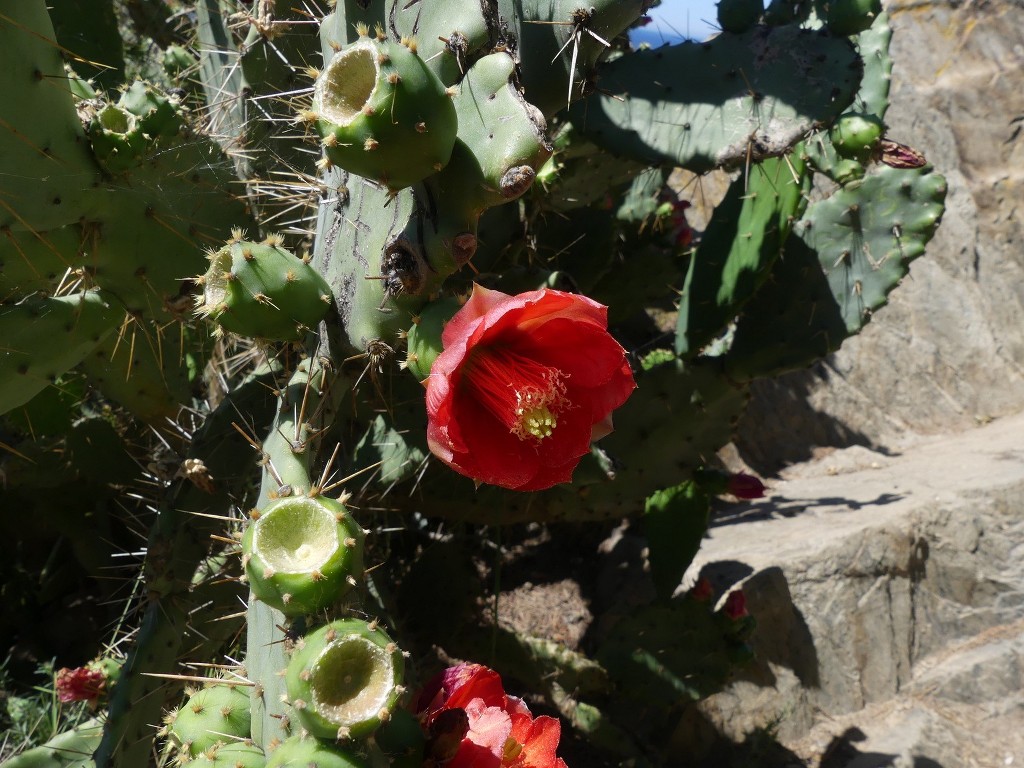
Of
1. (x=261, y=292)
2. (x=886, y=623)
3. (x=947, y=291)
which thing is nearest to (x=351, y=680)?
(x=261, y=292)

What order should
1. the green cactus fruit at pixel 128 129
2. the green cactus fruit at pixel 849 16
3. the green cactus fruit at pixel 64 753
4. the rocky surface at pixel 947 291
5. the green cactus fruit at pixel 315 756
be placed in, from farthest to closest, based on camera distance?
the rocky surface at pixel 947 291 → the green cactus fruit at pixel 849 16 → the green cactus fruit at pixel 64 753 → the green cactus fruit at pixel 128 129 → the green cactus fruit at pixel 315 756

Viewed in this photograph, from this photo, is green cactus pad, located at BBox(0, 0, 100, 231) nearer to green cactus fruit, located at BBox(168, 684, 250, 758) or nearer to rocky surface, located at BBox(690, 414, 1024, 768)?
green cactus fruit, located at BBox(168, 684, 250, 758)

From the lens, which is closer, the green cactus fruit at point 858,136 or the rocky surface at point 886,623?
the green cactus fruit at point 858,136

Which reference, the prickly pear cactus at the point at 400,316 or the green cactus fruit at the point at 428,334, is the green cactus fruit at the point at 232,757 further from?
the green cactus fruit at the point at 428,334

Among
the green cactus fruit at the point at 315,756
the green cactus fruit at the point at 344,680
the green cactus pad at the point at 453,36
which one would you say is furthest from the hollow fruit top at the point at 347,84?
the green cactus fruit at the point at 315,756

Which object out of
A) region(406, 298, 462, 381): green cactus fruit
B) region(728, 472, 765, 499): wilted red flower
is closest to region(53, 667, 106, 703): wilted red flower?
region(406, 298, 462, 381): green cactus fruit

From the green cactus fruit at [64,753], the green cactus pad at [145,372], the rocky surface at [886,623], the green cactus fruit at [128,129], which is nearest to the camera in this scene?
the green cactus fruit at [128,129]

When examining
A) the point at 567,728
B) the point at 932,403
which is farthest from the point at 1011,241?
the point at 567,728
